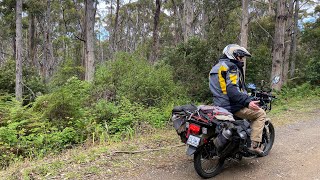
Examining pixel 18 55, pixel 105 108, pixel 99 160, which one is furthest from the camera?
pixel 18 55

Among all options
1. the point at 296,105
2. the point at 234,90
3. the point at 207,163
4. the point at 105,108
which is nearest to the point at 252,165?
the point at 207,163

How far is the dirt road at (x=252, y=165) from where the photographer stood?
454 centimetres

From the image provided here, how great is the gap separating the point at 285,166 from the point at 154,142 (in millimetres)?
2654

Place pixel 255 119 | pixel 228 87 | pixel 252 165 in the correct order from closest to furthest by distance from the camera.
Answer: pixel 228 87 < pixel 255 119 < pixel 252 165

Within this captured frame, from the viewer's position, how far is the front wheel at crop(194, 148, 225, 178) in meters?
4.30

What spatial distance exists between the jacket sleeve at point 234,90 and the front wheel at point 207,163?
34.3 inches

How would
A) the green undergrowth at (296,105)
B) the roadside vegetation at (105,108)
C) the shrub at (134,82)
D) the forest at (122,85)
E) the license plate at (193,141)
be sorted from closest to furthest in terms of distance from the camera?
the license plate at (193,141) → the roadside vegetation at (105,108) → the forest at (122,85) → the green undergrowth at (296,105) → the shrub at (134,82)

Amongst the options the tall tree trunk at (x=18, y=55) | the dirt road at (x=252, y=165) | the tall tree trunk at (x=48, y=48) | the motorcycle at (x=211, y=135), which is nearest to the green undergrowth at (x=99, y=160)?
the dirt road at (x=252, y=165)

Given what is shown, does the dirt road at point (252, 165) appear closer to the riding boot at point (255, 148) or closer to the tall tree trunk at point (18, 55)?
the riding boot at point (255, 148)

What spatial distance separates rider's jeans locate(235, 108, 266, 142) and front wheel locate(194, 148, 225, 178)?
2.13 feet

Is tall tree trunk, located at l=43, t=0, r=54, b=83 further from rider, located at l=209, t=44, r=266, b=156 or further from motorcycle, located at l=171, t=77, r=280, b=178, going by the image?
motorcycle, located at l=171, t=77, r=280, b=178

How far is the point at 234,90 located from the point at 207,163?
1.23 meters

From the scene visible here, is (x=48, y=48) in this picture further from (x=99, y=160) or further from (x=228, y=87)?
(x=228, y=87)

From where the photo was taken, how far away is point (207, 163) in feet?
15.2
